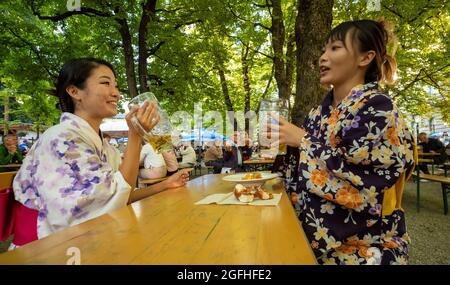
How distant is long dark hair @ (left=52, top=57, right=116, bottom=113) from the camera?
Result: 171 centimetres

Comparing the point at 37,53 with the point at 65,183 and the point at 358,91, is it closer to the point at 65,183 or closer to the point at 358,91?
the point at 65,183

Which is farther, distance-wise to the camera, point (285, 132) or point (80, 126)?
point (80, 126)

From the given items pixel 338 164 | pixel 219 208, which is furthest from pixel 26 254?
pixel 338 164

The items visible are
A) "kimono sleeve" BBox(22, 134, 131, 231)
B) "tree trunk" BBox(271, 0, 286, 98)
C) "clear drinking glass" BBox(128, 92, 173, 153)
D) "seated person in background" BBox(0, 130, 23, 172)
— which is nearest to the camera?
"kimono sleeve" BBox(22, 134, 131, 231)

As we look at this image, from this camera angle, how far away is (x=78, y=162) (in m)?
1.35

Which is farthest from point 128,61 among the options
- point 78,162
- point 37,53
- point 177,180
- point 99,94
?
point 78,162

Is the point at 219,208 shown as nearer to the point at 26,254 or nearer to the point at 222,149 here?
the point at 26,254

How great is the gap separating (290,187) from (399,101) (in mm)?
13618

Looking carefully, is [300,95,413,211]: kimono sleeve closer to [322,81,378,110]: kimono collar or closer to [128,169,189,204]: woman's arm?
[322,81,378,110]: kimono collar

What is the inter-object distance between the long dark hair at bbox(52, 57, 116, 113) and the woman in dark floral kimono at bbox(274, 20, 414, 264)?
1128 millimetres

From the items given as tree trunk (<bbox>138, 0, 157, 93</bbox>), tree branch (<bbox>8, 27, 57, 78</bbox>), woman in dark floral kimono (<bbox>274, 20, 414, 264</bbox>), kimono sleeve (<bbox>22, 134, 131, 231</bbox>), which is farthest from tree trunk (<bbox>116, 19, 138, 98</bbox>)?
woman in dark floral kimono (<bbox>274, 20, 414, 264</bbox>)

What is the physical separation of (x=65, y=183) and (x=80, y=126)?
1.33 feet

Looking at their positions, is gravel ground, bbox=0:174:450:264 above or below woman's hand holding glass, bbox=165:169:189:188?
below

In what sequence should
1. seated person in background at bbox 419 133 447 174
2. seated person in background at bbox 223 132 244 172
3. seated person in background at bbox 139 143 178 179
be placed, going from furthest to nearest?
seated person in background at bbox 419 133 447 174 → seated person in background at bbox 223 132 244 172 → seated person in background at bbox 139 143 178 179
